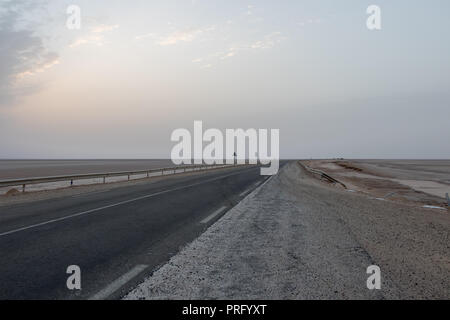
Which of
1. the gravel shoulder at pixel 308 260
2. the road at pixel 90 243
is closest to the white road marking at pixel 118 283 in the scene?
the road at pixel 90 243

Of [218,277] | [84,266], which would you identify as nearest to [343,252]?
[218,277]

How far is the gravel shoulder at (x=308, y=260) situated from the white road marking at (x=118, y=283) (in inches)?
11.1

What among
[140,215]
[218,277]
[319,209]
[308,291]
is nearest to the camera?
[308,291]

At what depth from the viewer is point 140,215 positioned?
905 cm

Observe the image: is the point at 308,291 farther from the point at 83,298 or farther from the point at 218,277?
the point at 83,298

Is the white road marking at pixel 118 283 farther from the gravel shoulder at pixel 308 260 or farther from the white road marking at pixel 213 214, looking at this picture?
the white road marking at pixel 213 214

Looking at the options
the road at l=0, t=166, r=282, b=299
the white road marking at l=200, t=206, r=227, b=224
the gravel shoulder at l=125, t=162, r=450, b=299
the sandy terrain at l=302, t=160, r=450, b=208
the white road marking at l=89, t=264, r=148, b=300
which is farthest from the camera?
the sandy terrain at l=302, t=160, r=450, b=208

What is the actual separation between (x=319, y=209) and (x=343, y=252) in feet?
16.5

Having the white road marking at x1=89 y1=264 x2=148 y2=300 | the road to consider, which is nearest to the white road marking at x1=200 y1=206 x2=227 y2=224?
the road

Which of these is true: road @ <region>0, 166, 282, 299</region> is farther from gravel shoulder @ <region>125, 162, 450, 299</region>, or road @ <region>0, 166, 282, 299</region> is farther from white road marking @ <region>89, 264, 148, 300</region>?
gravel shoulder @ <region>125, 162, 450, 299</region>

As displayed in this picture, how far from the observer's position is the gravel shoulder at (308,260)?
12.3 feet

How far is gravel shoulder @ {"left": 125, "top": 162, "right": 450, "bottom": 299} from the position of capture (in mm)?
3738

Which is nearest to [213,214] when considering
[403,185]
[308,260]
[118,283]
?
[308,260]
